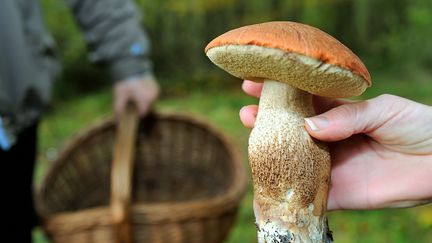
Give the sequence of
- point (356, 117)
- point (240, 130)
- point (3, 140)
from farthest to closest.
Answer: point (240, 130), point (3, 140), point (356, 117)

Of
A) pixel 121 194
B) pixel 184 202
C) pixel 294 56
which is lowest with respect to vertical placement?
pixel 184 202

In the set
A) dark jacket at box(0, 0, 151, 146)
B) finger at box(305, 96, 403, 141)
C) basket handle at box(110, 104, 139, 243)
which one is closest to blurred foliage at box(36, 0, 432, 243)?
dark jacket at box(0, 0, 151, 146)

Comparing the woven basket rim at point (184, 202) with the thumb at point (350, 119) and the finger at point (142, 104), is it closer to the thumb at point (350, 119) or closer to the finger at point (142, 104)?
the finger at point (142, 104)

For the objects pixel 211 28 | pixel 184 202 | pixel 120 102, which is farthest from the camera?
pixel 211 28

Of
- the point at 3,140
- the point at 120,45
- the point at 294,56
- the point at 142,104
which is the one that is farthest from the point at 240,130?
the point at 294,56

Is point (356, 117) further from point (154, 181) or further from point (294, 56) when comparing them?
point (154, 181)

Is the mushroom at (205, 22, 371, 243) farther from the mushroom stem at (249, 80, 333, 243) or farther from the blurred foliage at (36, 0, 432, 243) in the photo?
the blurred foliage at (36, 0, 432, 243)

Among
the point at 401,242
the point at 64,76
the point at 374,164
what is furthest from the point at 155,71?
the point at 374,164
